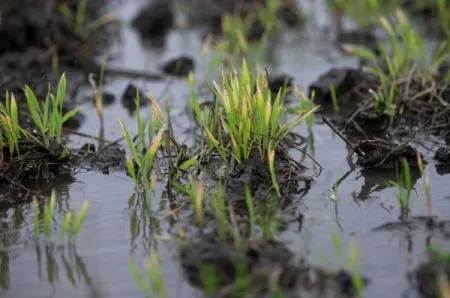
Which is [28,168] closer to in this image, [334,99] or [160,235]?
[160,235]

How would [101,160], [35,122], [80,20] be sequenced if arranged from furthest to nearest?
1. [80,20]
2. [101,160]
3. [35,122]

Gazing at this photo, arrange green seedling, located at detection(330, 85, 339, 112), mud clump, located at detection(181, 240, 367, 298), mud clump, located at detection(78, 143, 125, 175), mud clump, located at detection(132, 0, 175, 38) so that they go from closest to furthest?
mud clump, located at detection(181, 240, 367, 298)
mud clump, located at detection(78, 143, 125, 175)
green seedling, located at detection(330, 85, 339, 112)
mud clump, located at detection(132, 0, 175, 38)

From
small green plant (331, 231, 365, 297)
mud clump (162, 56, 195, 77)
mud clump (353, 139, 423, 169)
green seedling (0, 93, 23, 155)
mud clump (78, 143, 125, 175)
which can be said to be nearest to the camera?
small green plant (331, 231, 365, 297)

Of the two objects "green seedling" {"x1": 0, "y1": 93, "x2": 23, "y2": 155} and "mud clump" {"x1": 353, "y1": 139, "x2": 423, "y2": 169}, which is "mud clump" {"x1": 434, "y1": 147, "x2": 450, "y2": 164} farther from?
"green seedling" {"x1": 0, "y1": 93, "x2": 23, "y2": 155}

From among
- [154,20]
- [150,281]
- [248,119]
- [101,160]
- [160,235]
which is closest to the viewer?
[150,281]

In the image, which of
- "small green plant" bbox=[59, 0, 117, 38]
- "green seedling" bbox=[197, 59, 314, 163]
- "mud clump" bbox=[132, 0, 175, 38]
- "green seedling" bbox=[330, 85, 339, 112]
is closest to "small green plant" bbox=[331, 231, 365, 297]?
"green seedling" bbox=[197, 59, 314, 163]

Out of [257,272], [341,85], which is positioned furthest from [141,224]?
[341,85]

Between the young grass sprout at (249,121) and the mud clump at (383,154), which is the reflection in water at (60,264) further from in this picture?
the mud clump at (383,154)
